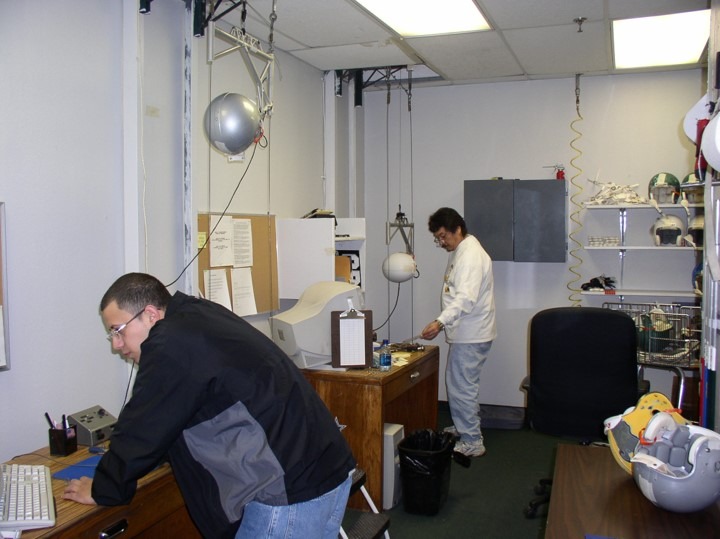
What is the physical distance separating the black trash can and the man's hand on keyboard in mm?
1929

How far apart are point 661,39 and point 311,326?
9.23 feet

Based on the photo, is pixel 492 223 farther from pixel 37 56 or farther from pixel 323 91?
pixel 37 56

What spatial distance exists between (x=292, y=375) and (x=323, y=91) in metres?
3.51

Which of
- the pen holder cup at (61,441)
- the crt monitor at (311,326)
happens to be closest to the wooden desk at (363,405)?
the crt monitor at (311,326)

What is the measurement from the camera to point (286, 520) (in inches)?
68.2

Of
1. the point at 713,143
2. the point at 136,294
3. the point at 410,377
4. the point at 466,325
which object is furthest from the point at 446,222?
the point at 136,294

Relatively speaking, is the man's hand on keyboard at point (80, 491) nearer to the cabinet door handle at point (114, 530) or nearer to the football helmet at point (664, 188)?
the cabinet door handle at point (114, 530)

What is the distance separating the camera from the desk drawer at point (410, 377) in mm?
3494

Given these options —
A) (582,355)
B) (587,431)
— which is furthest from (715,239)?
A: (587,431)

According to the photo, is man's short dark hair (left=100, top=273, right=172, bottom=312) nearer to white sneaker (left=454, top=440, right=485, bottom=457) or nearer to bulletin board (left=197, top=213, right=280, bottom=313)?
bulletin board (left=197, top=213, right=280, bottom=313)

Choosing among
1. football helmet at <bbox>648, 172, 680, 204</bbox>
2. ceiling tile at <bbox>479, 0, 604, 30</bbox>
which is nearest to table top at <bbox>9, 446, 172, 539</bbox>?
ceiling tile at <bbox>479, 0, 604, 30</bbox>

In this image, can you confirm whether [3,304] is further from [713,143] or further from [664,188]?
[664,188]

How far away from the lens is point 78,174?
2.65 metres

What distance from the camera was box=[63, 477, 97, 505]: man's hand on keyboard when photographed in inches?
74.4
